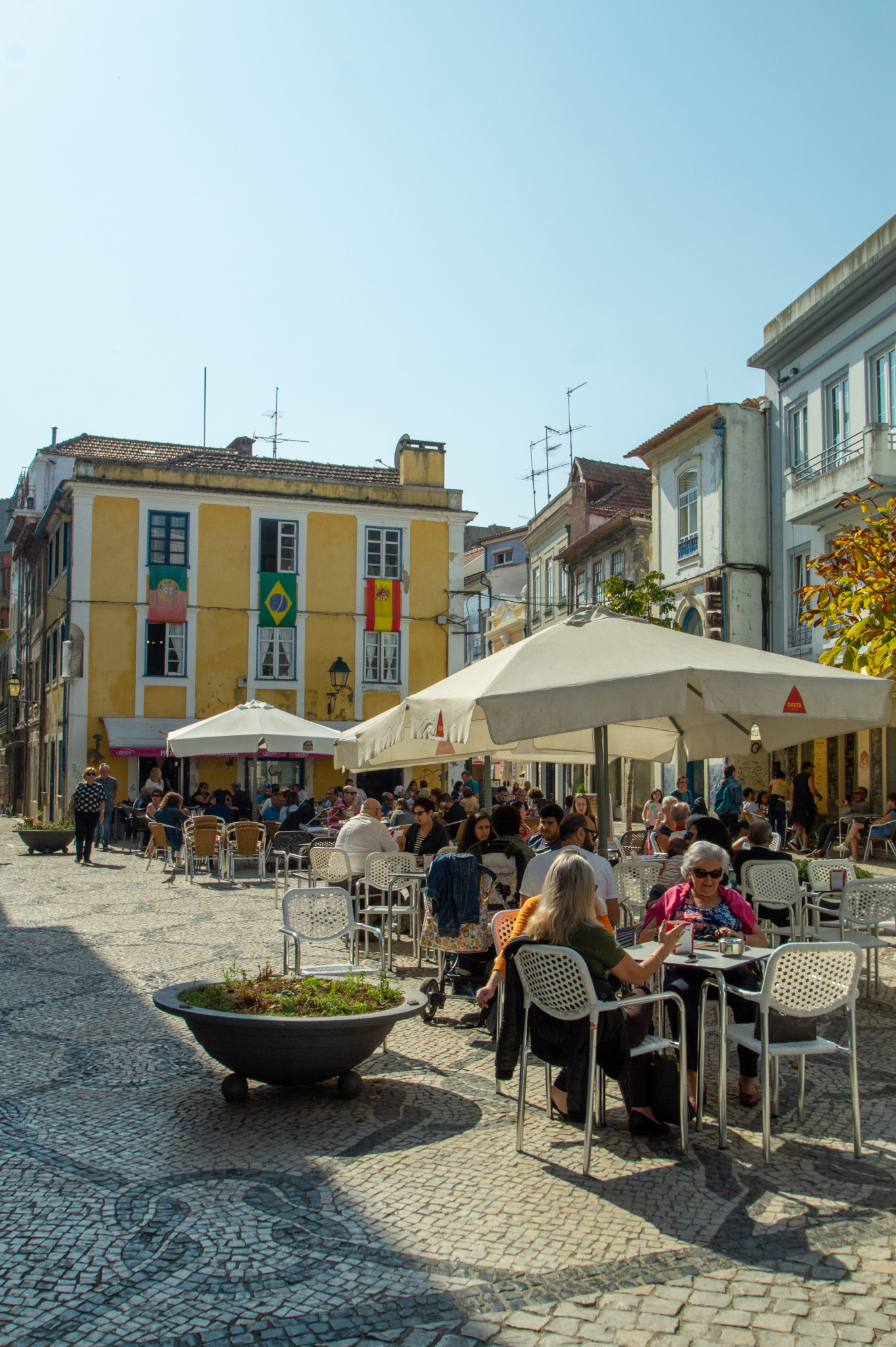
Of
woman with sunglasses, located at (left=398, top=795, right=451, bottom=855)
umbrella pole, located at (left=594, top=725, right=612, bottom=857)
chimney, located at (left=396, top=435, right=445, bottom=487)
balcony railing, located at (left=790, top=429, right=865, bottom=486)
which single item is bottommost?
woman with sunglasses, located at (left=398, top=795, right=451, bottom=855)

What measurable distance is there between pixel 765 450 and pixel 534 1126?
910 inches

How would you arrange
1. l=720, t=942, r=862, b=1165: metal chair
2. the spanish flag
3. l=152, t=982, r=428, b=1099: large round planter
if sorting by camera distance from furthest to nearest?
1. the spanish flag
2. l=152, t=982, r=428, b=1099: large round planter
3. l=720, t=942, r=862, b=1165: metal chair

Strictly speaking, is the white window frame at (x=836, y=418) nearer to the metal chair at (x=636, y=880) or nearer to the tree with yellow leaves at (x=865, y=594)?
the tree with yellow leaves at (x=865, y=594)

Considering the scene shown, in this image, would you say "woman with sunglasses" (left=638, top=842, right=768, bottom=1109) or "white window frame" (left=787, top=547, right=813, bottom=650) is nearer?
"woman with sunglasses" (left=638, top=842, right=768, bottom=1109)

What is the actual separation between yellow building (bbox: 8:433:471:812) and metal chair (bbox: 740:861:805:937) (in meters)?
24.1

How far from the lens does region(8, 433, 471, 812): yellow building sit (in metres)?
31.6

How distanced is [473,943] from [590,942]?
2.58 meters

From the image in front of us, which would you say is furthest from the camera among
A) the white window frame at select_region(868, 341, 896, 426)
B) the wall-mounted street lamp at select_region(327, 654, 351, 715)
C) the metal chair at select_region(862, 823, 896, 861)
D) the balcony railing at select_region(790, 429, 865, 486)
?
the wall-mounted street lamp at select_region(327, 654, 351, 715)

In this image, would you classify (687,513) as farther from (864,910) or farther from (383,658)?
(864,910)

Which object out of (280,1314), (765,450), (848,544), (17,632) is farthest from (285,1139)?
(17,632)

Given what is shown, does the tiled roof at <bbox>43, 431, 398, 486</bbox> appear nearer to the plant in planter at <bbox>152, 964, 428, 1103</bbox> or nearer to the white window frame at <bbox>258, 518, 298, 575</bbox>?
the white window frame at <bbox>258, 518, 298, 575</bbox>

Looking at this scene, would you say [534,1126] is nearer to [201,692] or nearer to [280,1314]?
[280,1314]

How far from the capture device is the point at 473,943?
736cm

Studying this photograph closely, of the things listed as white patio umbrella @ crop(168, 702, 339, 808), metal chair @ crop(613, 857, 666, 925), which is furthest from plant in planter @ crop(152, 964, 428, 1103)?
white patio umbrella @ crop(168, 702, 339, 808)
